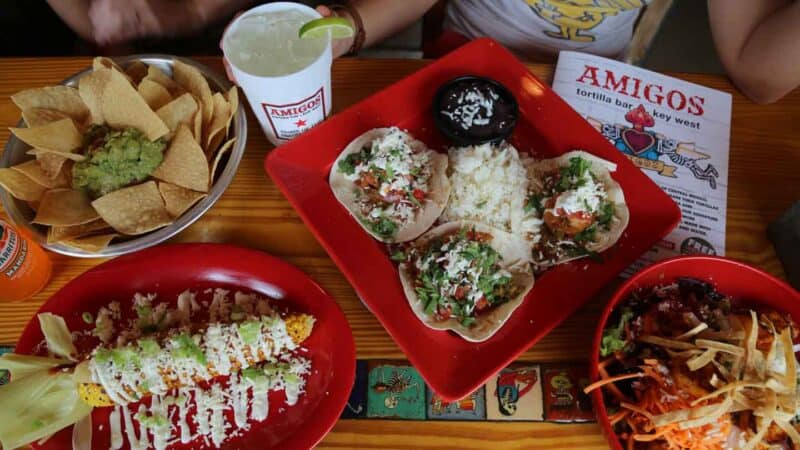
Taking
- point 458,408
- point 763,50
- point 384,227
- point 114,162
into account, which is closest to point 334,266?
point 384,227

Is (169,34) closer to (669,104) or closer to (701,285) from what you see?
(669,104)

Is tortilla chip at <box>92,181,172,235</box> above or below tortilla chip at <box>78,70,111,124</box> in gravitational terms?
below

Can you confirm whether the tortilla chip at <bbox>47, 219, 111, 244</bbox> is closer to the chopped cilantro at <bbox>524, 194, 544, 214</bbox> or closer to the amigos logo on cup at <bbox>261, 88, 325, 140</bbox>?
the amigos logo on cup at <bbox>261, 88, 325, 140</bbox>

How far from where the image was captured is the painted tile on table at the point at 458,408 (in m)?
1.12

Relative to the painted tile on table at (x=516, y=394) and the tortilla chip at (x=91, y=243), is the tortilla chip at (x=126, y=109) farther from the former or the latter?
the painted tile on table at (x=516, y=394)

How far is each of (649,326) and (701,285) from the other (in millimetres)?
152

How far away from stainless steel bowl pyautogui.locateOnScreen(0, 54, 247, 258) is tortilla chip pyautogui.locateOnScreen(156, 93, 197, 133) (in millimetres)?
96

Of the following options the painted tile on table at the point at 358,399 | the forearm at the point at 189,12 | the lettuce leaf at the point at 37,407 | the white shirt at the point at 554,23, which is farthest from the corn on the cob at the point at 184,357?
the white shirt at the point at 554,23

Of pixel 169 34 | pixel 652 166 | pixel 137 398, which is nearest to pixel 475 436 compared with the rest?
pixel 137 398

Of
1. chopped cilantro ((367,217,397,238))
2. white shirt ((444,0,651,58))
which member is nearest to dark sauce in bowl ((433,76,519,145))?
chopped cilantro ((367,217,397,238))

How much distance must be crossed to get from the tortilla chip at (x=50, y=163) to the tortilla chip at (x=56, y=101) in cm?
10

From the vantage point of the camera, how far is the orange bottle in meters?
1.11

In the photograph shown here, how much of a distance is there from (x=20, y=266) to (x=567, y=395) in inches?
42.8

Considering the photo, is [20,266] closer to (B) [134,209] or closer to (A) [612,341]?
(B) [134,209]
